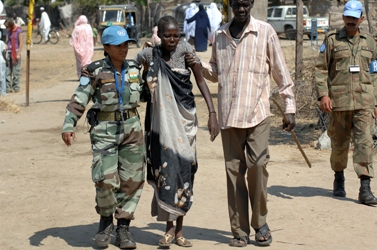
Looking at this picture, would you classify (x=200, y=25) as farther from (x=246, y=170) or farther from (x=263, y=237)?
(x=263, y=237)

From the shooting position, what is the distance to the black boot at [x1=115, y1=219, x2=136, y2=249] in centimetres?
554

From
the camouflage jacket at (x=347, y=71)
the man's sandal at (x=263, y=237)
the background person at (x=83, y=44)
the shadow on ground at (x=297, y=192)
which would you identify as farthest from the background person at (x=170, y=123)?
the background person at (x=83, y=44)

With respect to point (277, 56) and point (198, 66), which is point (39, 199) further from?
point (277, 56)

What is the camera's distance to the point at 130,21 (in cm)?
3638

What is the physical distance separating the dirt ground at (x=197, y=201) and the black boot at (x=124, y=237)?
12 cm

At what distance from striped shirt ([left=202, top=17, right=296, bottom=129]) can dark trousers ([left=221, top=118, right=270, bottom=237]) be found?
110 mm

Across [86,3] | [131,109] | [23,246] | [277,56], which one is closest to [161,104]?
[131,109]

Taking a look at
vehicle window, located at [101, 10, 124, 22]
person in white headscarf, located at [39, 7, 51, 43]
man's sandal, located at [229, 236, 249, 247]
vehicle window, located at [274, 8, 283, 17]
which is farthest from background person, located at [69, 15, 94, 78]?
person in white headscarf, located at [39, 7, 51, 43]

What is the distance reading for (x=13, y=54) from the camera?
17844 mm

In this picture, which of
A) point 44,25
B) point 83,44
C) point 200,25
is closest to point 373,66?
point 83,44

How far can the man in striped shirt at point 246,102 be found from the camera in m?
5.48

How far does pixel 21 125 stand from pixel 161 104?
7788 mm

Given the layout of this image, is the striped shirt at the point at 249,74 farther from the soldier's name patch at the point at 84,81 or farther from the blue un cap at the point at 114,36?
the soldier's name patch at the point at 84,81

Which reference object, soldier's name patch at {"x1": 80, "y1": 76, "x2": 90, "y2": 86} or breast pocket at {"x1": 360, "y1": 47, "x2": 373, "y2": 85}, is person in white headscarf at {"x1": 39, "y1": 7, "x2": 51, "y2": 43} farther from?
soldier's name patch at {"x1": 80, "y1": 76, "x2": 90, "y2": 86}
